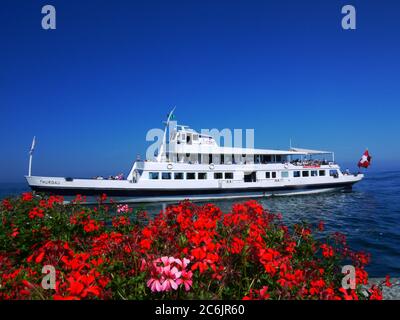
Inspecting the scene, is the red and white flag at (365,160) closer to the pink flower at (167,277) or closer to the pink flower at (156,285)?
the pink flower at (167,277)

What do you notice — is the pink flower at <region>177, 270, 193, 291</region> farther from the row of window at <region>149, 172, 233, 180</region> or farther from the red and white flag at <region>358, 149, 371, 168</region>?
the red and white flag at <region>358, 149, 371, 168</region>

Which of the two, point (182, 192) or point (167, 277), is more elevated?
point (167, 277)

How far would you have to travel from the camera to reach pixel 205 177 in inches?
1123

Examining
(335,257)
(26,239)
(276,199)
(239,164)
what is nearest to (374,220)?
(276,199)

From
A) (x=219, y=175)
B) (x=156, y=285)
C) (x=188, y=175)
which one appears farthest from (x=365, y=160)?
(x=156, y=285)

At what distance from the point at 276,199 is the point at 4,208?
26.3 m

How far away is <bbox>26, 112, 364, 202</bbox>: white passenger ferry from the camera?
81.9 ft

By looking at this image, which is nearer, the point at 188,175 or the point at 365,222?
the point at 365,222

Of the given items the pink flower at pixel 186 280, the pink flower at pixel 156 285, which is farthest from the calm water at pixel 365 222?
the pink flower at pixel 156 285

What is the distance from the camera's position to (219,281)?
3059 mm

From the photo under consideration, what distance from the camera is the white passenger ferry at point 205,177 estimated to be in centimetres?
2495

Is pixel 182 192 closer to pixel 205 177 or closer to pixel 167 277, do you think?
pixel 205 177
